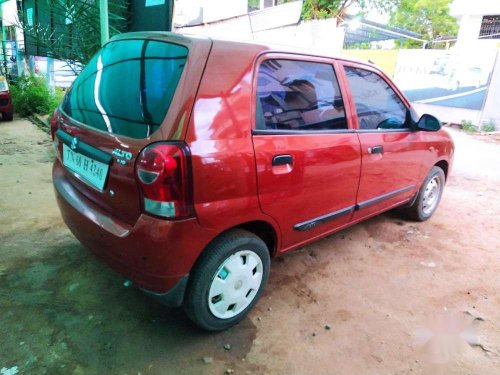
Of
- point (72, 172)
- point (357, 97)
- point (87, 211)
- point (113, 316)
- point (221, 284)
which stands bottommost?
point (113, 316)

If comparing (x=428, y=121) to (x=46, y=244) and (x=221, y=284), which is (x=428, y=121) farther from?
(x=46, y=244)

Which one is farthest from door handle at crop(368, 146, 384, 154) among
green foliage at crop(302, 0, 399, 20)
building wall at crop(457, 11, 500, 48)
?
green foliage at crop(302, 0, 399, 20)

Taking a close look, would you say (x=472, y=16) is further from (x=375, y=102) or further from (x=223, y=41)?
(x=223, y=41)

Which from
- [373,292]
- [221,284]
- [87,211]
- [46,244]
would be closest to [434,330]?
[373,292]

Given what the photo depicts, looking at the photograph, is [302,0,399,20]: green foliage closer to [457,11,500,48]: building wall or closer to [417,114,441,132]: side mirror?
[457,11,500,48]: building wall

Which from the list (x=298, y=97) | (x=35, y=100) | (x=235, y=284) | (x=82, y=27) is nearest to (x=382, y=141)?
(x=298, y=97)

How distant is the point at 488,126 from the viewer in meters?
10.1

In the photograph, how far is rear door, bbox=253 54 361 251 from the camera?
2129 mm

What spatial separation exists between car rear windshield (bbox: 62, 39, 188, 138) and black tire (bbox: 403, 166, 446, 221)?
9.23ft

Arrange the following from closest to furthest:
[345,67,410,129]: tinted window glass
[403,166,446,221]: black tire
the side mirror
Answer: [345,67,410,129]: tinted window glass < the side mirror < [403,166,446,221]: black tire

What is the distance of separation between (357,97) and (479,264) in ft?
5.86

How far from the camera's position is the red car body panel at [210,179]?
183 centimetres

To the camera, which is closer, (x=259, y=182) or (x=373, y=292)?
(x=259, y=182)

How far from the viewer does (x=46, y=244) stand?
3068mm
